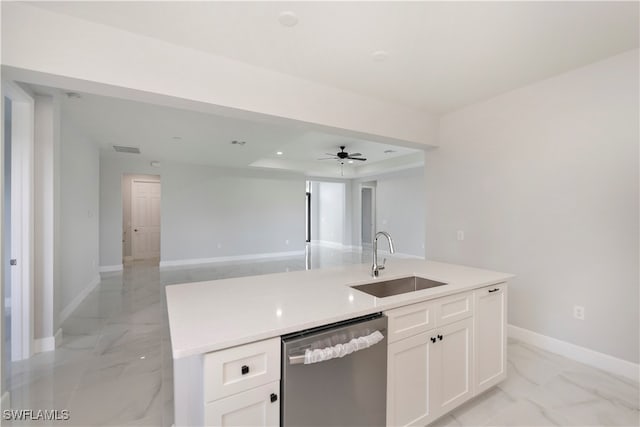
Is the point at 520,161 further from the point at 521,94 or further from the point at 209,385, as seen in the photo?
the point at 209,385

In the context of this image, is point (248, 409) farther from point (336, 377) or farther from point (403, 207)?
point (403, 207)

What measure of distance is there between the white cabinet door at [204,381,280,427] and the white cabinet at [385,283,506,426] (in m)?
0.63

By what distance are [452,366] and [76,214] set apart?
15.3 feet

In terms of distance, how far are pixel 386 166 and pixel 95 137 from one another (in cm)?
632

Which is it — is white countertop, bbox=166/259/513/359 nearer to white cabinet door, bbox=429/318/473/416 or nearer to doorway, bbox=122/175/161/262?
white cabinet door, bbox=429/318/473/416

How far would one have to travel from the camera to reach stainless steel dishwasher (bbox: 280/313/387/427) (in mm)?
1231

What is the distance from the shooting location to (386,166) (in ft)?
25.9

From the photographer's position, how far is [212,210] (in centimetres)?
744

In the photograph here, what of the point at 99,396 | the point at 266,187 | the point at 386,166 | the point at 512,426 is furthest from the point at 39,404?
the point at 386,166

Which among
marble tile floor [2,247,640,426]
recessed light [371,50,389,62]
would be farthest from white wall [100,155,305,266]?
recessed light [371,50,389,62]

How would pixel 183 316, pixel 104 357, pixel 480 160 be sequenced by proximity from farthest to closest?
1. pixel 480 160
2. pixel 104 357
3. pixel 183 316

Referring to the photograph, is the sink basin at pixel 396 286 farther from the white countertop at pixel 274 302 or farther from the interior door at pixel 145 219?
the interior door at pixel 145 219

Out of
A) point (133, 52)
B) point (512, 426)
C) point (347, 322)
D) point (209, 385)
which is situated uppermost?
point (133, 52)

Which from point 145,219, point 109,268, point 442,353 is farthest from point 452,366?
point 145,219
